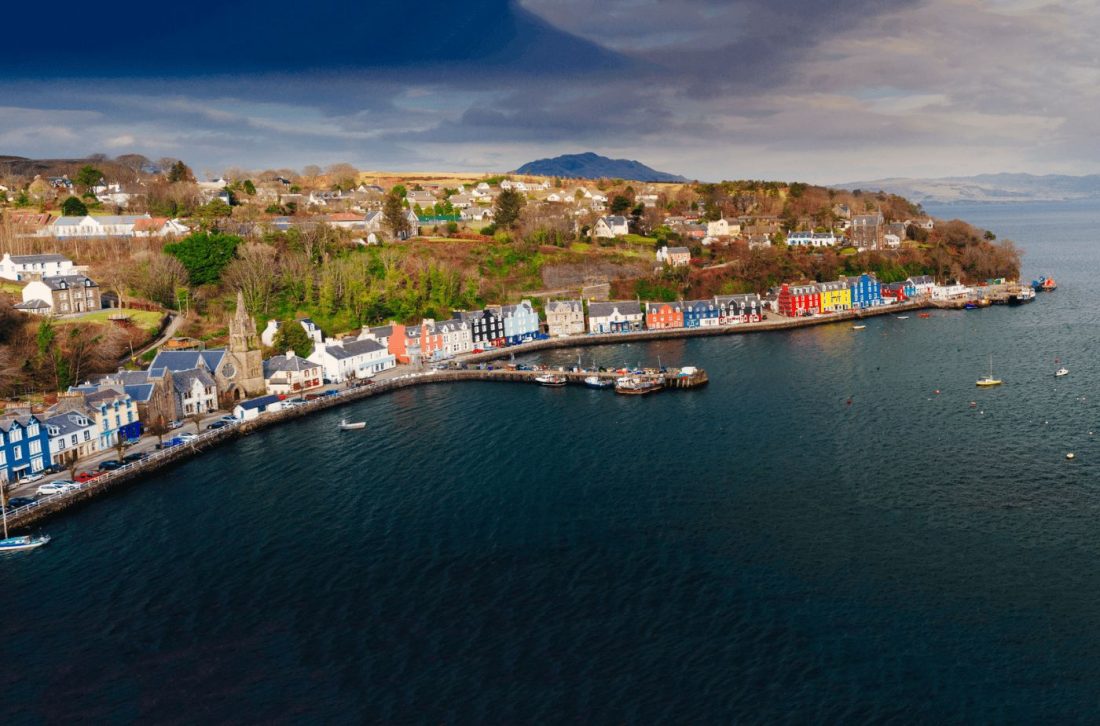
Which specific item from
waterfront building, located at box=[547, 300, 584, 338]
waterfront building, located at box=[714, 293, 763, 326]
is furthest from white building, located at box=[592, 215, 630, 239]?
waterfront building, located at box=[547, 300, 584, 338]

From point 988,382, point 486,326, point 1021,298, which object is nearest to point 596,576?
point 988,382

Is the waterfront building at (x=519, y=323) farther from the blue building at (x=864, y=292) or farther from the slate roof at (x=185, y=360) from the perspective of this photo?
the blue building at (x=864, y=292)

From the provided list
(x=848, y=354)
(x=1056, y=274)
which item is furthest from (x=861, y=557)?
(x=1056, y=274)

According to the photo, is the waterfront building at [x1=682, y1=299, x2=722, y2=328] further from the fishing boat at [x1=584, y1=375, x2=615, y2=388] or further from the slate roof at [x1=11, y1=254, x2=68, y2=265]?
the slate roof at [x1=11, y1=254, x2=68, y2=265]

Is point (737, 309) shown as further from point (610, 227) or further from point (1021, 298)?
point (1021, 298)

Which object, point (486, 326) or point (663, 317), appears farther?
point (663, 317)

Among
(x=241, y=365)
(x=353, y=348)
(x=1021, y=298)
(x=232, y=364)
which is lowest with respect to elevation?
(x=1021, y=298)
